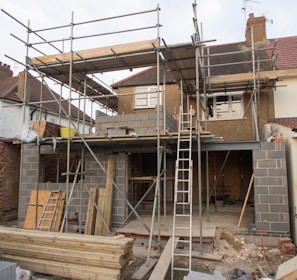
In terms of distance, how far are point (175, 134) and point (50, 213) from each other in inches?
199

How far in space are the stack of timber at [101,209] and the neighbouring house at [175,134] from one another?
21cm

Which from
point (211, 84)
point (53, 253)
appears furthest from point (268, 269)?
point (211, 84)

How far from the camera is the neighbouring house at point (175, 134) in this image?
757 centimetres

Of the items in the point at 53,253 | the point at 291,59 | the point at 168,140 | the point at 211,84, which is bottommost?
the point at 53,253

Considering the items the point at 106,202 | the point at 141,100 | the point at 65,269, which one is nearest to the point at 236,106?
the point at 141,100

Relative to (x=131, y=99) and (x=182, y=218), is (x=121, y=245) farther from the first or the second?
(x=131, y=99)

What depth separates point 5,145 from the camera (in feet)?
37.3

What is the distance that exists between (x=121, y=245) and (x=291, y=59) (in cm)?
1169

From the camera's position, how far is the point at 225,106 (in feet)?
40.4

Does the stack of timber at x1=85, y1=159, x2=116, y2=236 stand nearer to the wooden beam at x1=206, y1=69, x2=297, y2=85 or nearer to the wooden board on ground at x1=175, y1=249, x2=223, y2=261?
the wooden board on ground at x1=175, y1=249, x2=223, y2=261

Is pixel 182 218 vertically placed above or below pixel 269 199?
below

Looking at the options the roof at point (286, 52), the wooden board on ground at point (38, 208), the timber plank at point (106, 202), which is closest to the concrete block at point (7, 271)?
the timber plank at point (106, 202)

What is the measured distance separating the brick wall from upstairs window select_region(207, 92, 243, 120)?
8948 mm

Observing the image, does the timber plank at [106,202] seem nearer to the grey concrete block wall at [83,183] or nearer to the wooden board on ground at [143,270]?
the grey concrete block wall at [83,183]
